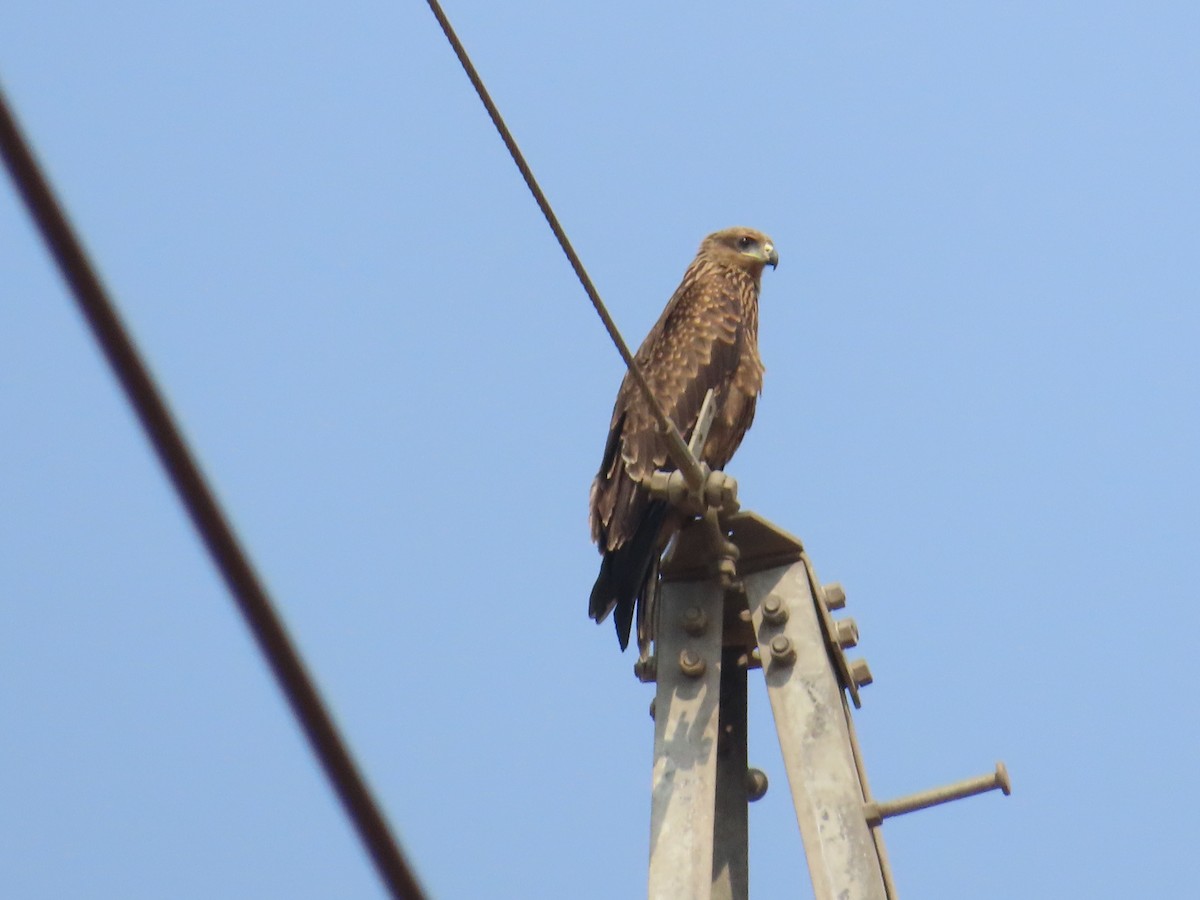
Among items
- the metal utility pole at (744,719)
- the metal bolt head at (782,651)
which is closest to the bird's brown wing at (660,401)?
the metal utility pole at (744,719)

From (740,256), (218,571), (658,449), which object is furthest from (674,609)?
(740,256)

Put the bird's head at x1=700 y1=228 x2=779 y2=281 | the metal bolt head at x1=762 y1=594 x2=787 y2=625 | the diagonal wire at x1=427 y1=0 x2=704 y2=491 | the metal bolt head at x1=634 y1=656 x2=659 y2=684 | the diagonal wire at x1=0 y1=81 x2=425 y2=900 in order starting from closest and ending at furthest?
the diagonal wire at x1=0 y1=81 x2=425 y2=900 → the diagonal wire at x1=427 y1=0 x2=704 y2=491 → the metal bolt head at x1=762 y1=594 x2=787 y2=625 → the metal bolt head at x1=634 y1=656 x2=659 y2=684 → the bird's head at x1=700 y1=228 x2=779 y2=281

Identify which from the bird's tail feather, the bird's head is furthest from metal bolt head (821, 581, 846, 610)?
the bird's head

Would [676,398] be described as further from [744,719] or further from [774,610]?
[774,610]

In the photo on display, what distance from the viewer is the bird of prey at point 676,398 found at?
5.16m

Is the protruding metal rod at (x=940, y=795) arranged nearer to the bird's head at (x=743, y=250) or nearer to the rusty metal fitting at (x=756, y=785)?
the rusty metal fitting at (x=756, y=785)

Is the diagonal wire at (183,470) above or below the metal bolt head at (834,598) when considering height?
below

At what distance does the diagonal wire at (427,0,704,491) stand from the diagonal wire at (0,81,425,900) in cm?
201

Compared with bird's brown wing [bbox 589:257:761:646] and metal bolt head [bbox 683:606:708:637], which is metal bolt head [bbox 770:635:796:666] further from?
bird's brown wing [bbox 589:257:761:646]

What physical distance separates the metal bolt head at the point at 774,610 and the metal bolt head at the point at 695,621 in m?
0.14

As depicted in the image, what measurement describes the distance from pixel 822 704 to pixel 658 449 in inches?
95.1

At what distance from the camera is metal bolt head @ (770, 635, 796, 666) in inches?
148

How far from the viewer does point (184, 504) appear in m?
1.19

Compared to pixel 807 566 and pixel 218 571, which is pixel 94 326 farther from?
pixel 807 566
